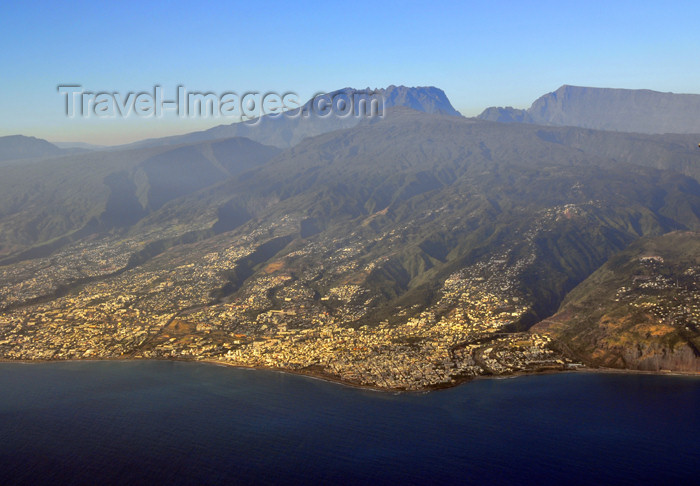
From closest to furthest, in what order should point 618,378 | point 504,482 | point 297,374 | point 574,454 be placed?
point 504,482 < point 574,454 < point 618,378 < point 297,374

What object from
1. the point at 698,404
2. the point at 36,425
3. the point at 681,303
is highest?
the point at 681,303

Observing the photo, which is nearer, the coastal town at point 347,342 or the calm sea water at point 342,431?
the calm sea water at point 342,431

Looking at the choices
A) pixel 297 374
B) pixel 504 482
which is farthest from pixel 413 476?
pixel 297 374

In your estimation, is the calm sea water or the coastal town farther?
the coastal town

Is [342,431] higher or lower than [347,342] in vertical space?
lower

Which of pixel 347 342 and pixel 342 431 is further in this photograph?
pixel 347 342

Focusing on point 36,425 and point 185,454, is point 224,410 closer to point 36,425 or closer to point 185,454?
point 185,454

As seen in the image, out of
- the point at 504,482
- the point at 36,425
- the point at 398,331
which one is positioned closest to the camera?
the point at 504,482

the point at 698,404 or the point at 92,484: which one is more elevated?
the point at 698,404
